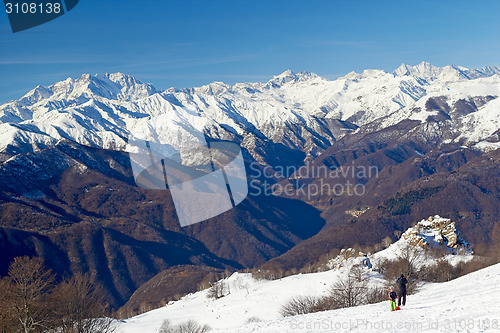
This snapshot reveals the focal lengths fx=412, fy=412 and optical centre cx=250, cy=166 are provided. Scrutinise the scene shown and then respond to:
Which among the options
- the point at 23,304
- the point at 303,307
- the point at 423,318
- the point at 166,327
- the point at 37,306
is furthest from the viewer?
the point at 166,327

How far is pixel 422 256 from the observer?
66688 millimetres

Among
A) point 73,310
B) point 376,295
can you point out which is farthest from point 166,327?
point 376,295

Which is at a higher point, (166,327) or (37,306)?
(37,306)

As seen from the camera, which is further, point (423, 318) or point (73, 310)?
point (73, 310)

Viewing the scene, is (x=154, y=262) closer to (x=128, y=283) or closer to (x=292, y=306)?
(x=128, y=283)

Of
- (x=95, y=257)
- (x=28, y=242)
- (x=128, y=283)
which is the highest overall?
(x=28, y=242)

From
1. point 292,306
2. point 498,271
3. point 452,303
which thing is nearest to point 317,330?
point 452,303

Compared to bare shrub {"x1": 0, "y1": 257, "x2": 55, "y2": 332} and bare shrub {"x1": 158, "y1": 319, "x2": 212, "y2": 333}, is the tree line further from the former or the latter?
bare shrub {"x1": 158, "y1": 319, "x2": 212, "y2": 333}

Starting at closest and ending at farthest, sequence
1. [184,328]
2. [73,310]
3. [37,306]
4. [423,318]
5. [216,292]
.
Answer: [423,318], [37,306], [73,310], [184,328], [216,292]

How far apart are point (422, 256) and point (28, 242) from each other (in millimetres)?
163331

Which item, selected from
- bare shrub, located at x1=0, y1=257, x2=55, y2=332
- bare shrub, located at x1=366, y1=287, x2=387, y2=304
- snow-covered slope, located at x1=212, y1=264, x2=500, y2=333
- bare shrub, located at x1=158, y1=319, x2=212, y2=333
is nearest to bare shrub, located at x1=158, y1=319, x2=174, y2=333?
bare shrub, located at x1=158, y1=319, x2=212, y2=333

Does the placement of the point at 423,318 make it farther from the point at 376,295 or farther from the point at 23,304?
the point at 23,304

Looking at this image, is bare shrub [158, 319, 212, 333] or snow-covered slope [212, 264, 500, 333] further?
bare shrub [158, 319, 212, 333]

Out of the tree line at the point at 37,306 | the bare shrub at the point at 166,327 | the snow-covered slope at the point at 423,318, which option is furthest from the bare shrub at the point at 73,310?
the snow-covered slope at the point at 423,318
